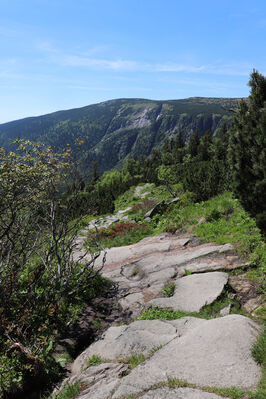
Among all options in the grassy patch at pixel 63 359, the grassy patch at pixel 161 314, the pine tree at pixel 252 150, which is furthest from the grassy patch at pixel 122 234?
the pine tree at pixel 252 150

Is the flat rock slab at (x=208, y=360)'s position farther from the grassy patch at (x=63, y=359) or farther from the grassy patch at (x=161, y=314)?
the grassy patch at (x=63, y=359)

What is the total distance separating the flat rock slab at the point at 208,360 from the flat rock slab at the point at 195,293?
1.59 metres

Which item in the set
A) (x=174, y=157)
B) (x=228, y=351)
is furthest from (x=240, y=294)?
(x=174, y=157)

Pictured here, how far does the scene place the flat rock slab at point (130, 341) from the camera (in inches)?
196

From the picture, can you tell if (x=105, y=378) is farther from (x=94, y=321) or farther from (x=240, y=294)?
(x=240, y=294)

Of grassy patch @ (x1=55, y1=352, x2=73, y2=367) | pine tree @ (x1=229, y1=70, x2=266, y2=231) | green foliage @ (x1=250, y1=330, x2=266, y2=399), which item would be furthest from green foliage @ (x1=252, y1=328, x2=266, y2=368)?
grassy patch @ (x1=55, y1=352, x2=73, y2=367)

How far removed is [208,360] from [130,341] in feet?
5.92

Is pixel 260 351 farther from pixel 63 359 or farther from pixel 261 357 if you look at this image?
pixel 63 359

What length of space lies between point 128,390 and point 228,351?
1604 millimetres

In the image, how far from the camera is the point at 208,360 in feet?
12.9

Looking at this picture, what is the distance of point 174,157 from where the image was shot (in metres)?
83.9

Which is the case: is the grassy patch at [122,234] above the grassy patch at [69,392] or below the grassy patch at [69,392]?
below

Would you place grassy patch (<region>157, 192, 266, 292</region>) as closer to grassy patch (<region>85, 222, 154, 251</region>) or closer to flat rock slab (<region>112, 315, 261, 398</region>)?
grassy patch (<region>85, 222, 154, 251</region>)

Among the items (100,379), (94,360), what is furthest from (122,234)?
(100,379)
